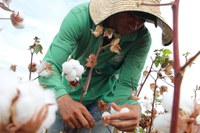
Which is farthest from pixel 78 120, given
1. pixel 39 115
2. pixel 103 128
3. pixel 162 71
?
pixel 39 115

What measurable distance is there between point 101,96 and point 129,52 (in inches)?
16.5

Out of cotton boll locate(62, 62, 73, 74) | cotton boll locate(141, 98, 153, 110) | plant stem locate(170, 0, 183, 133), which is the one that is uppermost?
plant stem locate(170, 0, 183, 133)

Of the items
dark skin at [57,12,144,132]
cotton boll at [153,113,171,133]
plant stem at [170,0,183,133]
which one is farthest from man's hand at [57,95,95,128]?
plant stem at [170,0,183,133]

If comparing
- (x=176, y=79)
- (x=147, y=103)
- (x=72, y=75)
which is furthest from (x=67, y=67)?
(x=176, y=79)

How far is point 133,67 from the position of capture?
97.7 inches

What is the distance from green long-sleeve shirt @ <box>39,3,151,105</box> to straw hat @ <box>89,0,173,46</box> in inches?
3.9

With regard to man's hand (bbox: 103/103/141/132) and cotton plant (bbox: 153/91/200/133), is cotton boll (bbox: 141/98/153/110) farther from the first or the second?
cotton plant (bbox: 153/91/200/133)

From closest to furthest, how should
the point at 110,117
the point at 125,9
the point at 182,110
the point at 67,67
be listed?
the point at 182,110, the point at 110,117, the point at 125,9, the point at 67,67

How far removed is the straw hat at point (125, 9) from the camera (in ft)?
6.24

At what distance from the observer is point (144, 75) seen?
2.67 m

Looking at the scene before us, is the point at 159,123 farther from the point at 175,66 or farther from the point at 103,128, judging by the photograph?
the point at 103,128

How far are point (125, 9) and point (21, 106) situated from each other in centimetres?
135

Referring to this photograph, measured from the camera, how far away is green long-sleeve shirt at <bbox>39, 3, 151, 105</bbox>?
2.10 m

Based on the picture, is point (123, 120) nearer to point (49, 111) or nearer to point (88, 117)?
point (88, 117)
